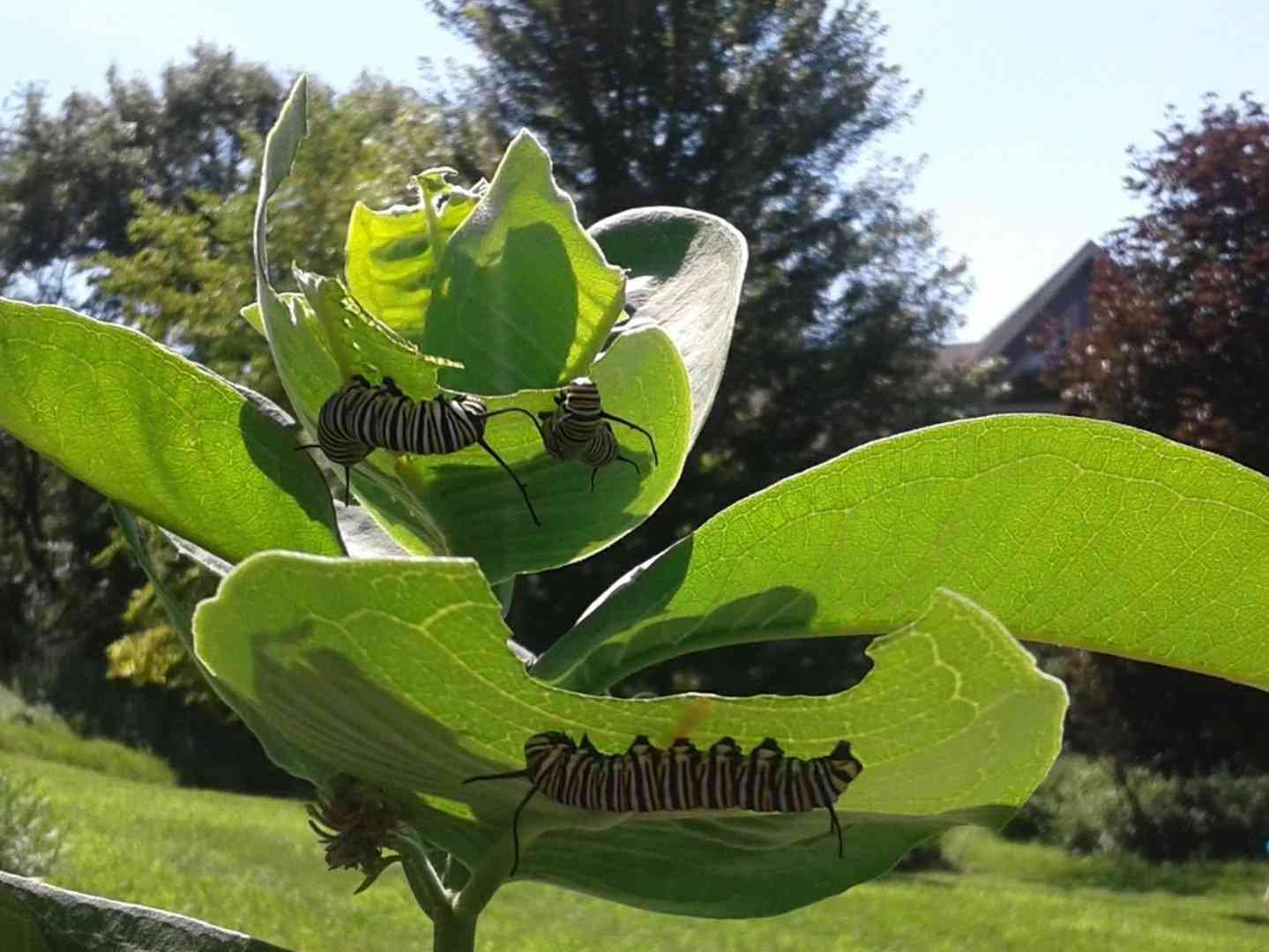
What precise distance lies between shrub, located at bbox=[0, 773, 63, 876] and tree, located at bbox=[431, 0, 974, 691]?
7.36m

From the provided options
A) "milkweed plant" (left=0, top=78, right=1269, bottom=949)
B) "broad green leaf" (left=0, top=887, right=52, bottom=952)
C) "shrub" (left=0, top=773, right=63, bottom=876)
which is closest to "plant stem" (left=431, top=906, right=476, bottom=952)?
"milkweed plant" (left=0, top=78, right=1269, bottom=949)

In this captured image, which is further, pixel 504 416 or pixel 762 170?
pixel 762 170

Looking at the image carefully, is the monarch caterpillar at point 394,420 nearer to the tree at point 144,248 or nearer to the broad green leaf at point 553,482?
the broad green leaf at point 553,482

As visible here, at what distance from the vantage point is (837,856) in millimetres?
482

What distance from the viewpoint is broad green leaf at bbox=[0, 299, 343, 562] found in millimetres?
468

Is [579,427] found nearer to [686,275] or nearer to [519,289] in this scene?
[519,289]

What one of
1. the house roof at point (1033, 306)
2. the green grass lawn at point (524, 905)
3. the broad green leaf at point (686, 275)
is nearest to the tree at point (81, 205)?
the green grass lawn at point (524, 905)

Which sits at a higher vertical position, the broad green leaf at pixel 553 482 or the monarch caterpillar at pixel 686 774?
the broad green leaf at pixel 553 482

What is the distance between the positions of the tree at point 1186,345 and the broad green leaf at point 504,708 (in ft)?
41.3

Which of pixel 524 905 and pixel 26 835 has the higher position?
pixel 26 835

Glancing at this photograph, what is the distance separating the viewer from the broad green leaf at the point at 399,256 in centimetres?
54

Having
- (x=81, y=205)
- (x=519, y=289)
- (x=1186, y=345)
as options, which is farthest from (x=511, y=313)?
(x=81, y=205)

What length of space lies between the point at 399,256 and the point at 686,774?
0.24 meters

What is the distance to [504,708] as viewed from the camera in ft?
1.20
